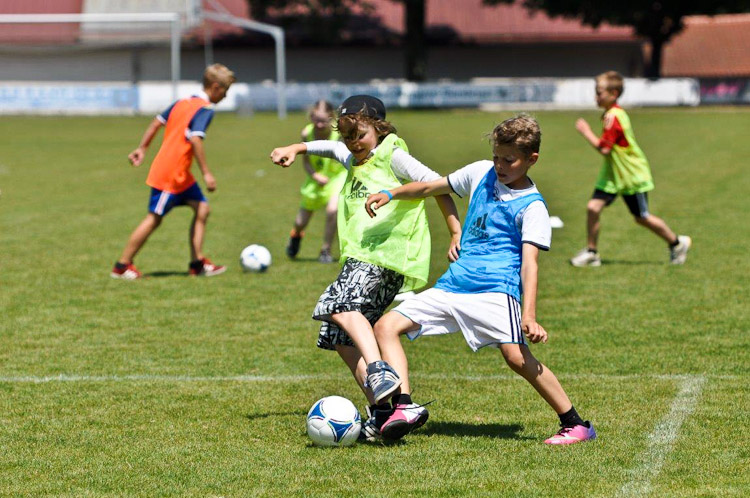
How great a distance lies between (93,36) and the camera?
4562cm

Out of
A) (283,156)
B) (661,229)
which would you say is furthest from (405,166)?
(661,229)

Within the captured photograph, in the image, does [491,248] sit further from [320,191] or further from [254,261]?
[320,191]

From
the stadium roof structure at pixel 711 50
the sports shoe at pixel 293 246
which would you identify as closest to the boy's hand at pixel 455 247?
the sports shoe at pixel 293 246

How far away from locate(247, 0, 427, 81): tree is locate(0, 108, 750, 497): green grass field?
3738cm

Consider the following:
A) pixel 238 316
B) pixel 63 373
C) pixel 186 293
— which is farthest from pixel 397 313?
pixel 186 293

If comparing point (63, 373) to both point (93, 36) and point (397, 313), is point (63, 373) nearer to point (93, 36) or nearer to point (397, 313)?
point (397, 313)

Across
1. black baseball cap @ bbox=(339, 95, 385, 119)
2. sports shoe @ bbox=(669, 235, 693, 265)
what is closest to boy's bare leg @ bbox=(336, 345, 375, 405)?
black baseball cap @ bbox=(339, 95, 385, 119)

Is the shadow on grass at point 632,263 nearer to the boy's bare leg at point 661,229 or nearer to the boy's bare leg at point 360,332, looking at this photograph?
the boy's bare leg at point 661,229

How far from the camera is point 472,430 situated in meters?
5.60

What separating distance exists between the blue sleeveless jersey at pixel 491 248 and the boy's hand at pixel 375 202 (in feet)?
1.41

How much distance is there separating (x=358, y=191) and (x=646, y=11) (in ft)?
155

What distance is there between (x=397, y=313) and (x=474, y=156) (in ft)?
62.5

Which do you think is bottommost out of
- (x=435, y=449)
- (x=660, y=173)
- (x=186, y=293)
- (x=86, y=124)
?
(x=86, y=124)

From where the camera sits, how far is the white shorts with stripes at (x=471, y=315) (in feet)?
16.9
